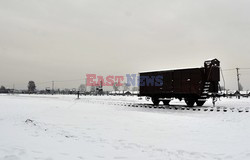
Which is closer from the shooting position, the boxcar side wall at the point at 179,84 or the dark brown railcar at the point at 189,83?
the dark brown railcar at the point at 189,83

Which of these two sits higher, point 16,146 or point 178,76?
point 178,76

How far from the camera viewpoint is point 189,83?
1869cm

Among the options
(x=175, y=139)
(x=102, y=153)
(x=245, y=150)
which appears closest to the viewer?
(x=102, y=153)

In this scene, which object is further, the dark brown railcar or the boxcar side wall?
the boxcar side wall

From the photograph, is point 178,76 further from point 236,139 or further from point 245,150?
point 245,150

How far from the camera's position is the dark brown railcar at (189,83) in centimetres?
1819

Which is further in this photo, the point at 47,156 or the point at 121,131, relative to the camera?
the point at 121,131

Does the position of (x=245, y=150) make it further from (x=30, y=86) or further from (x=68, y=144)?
(x=30, y=86)

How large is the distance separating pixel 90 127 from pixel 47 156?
155 inches

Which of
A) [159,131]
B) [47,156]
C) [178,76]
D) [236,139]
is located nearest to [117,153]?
[47,156]

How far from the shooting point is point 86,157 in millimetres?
4570

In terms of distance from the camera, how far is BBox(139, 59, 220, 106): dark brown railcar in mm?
18188

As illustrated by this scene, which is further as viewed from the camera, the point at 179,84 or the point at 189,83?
the point at 179,84

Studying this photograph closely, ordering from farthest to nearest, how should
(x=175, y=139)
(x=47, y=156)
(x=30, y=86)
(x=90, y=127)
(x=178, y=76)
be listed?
1. (x=30, y=86)
2. (x=178, y=76)
3. (x=90, y=127)
4. (x=175, y=139)
5. (x=47, y=156)
